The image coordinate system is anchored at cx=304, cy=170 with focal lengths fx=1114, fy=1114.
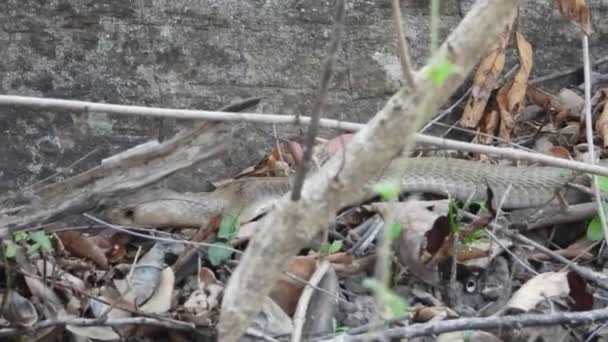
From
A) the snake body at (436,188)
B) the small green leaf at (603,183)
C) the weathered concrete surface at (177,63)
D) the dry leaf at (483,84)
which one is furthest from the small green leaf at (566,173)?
the weathered concrete surface at (177,63)

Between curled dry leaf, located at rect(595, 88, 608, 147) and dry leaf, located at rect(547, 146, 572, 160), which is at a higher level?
curled dry leaf, located at rect(595, 88, 608, 147)

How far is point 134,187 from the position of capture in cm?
244

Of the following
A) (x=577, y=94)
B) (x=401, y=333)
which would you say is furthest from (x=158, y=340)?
(x=577, y=94)

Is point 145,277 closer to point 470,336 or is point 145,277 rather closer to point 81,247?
point 81,247

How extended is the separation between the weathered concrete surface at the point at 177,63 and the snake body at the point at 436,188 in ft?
0.78

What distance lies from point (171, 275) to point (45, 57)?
1.04 meters

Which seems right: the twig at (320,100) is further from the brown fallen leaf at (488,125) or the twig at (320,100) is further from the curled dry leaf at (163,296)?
the brown fallen leaf at (488,125)

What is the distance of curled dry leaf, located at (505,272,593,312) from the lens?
2.43 metres

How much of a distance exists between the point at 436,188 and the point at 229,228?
81 centimetres

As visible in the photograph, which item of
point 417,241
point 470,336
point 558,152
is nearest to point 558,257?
point 417,241

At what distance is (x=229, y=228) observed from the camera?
2846mm

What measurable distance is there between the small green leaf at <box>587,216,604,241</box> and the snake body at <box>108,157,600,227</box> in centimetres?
12

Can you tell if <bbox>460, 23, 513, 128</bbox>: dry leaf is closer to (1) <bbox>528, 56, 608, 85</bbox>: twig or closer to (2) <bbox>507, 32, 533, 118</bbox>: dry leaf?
(2) <bbox>507, 32, 533, 118</bbox>: dry leaf

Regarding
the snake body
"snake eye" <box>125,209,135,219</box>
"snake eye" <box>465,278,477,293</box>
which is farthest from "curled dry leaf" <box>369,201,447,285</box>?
"snake eye" <box>125,209,135,219</box>
